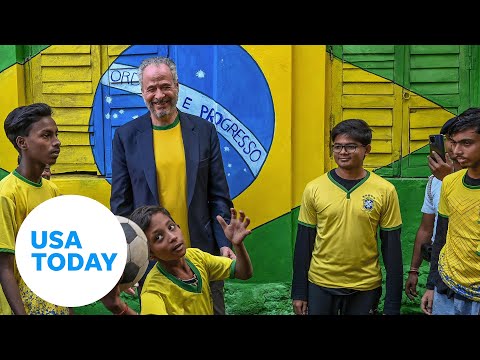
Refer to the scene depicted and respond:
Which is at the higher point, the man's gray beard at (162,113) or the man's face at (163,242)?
the man's gray beard at (162,113)

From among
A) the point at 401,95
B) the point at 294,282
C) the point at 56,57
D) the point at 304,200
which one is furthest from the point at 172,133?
the point at 401,95

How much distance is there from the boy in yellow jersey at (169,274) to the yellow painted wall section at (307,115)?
70.9 inches

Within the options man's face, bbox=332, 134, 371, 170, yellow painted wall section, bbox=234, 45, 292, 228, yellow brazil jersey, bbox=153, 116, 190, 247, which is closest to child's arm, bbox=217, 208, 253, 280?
yellow brazil jersey, bbox=153, 116, 190, 247

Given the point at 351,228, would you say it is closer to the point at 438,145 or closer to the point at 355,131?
the point at 355,131

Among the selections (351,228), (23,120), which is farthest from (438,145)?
(23,120)

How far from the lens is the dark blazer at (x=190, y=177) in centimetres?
380

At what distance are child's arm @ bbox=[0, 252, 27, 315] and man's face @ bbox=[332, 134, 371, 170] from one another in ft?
6.05

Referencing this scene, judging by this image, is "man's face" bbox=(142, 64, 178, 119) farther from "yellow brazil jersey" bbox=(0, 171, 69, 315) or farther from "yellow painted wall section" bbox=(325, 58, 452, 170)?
"yellow painted wall section" bbox=(325, 58, 452, 170)

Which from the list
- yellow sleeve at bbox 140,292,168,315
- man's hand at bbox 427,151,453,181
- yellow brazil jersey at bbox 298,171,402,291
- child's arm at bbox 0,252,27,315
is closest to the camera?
yellow sleeve at bbox 140,292,168,315

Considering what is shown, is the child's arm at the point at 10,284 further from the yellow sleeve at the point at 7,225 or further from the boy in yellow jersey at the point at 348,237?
the boy in yellow jersey at the point at 348,237

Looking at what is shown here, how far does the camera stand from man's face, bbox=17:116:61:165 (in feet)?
11.3

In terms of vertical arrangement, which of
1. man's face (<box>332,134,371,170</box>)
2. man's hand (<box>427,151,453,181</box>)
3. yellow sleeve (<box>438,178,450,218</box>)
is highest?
man's face (<box>332,134,371,170</box>)

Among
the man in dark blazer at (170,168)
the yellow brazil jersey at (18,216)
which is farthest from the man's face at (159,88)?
the yellow brazil jersey at (18,216)

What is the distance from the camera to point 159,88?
376 cm
